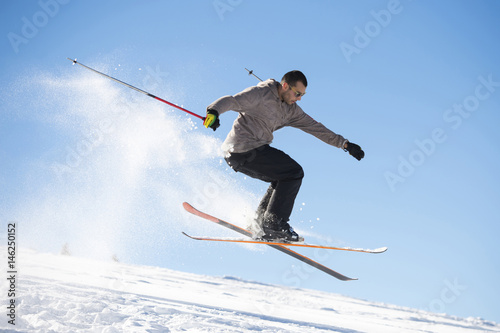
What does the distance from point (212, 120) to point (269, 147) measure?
1.08 metres

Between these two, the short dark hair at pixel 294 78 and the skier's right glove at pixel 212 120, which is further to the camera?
the short dark hair at pixel 294 78

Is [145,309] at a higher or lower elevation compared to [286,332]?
higher

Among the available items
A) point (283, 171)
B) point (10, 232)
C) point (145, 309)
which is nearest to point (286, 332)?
point (145, 309)

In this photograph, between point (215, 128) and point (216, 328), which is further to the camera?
point (216, 328)

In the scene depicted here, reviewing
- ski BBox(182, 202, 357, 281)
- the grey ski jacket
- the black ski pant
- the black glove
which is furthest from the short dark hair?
ski BBox(182, 202, 357, 281)

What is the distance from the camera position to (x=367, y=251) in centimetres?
508

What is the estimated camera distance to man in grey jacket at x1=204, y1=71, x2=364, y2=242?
14.9 feet

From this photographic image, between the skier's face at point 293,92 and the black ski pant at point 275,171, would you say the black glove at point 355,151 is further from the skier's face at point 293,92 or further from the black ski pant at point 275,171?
the skier's face at point 293,92

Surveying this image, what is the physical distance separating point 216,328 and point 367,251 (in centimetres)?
394

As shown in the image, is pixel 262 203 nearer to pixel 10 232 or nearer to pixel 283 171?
pixel 283 171

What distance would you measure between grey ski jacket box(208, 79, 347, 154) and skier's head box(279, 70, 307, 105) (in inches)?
3.6

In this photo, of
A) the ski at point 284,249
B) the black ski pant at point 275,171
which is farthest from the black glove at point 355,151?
the ski at point 284,249

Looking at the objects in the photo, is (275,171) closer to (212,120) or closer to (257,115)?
(257,115)

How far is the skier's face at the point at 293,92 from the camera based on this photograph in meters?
4.54
